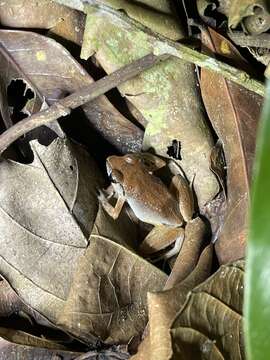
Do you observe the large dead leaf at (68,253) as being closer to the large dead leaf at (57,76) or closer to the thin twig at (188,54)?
the large dead leaf at (57,76)

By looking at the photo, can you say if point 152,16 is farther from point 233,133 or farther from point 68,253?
point 68,253

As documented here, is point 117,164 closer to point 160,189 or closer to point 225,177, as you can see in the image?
point 160,189

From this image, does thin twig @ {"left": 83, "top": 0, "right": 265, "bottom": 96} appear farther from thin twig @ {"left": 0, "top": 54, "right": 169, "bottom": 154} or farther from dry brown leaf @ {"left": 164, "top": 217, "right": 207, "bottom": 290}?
dry brown leaf @ {"left": 164, "top": 217, "right": 207, "bottom": 290}

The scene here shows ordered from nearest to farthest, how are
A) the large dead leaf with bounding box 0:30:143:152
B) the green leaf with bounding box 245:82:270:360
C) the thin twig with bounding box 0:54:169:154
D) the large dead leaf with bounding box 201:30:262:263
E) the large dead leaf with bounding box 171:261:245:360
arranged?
the green leaf with bounding box 245:82:270:360 → the large dead leaf with bounding box 171:261:245:360 → the large dead leaf with bounding box 201:30:262:263 → the thin twig with bounding box 0:54:169:154 → the large dead leaf with bounding box 0:30:143:152

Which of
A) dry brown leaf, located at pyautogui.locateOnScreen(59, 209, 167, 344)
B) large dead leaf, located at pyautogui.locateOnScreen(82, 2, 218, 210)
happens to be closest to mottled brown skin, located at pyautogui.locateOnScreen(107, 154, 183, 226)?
large dead leaf, located at pyautogui.locateOnScreen(82, 2, 218, 210)

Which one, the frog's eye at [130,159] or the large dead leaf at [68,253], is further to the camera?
the frog's eye at [130,159]

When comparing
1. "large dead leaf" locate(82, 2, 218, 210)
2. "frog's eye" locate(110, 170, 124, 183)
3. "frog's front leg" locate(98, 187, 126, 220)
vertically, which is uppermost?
"large dead leaf" locate(82, 2, 218, 210)

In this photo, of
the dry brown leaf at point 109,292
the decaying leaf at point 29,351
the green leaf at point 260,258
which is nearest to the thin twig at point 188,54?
the dry brown leaf at point 109,292

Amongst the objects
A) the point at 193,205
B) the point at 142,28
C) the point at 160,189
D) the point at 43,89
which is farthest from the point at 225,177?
the point at 43,89
